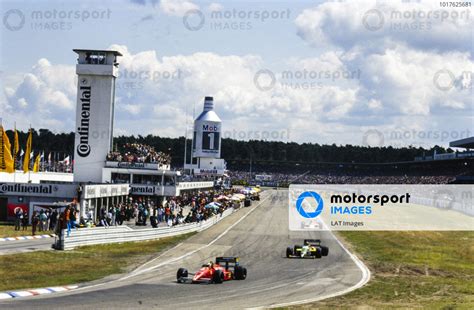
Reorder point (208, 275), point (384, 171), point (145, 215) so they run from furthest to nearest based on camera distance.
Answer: point (384, 171) → point (145, 215) → point (208, 275)

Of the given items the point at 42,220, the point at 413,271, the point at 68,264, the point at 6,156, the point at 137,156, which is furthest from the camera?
the point at 137,156

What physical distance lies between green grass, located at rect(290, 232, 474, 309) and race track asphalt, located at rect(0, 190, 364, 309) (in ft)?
3.24

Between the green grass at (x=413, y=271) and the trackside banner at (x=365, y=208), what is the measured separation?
1164 mm

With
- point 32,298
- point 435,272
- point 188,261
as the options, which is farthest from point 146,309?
point 435,272

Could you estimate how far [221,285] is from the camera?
20031 millimetres

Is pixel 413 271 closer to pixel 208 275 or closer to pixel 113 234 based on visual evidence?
pixel 208 275

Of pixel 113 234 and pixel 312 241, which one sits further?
pixel 113 234

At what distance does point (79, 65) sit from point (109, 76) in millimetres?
2551

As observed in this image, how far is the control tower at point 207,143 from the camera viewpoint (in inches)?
5221

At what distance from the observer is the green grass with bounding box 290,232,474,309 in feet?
60.0

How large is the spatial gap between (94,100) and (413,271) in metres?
35.2

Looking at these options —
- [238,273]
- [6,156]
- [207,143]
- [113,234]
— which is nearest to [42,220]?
Result: [113,234]

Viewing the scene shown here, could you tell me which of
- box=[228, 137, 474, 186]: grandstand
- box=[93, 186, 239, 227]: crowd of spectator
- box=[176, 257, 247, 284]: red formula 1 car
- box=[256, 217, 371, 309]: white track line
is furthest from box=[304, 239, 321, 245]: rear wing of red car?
box=[228, 137, 474, 186]: grandstand

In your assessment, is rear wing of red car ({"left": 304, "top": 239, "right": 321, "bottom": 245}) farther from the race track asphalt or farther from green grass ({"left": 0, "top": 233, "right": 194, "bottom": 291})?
green grass ({"left": 0, "top": 233, "right": 194, "bottom": 291})
